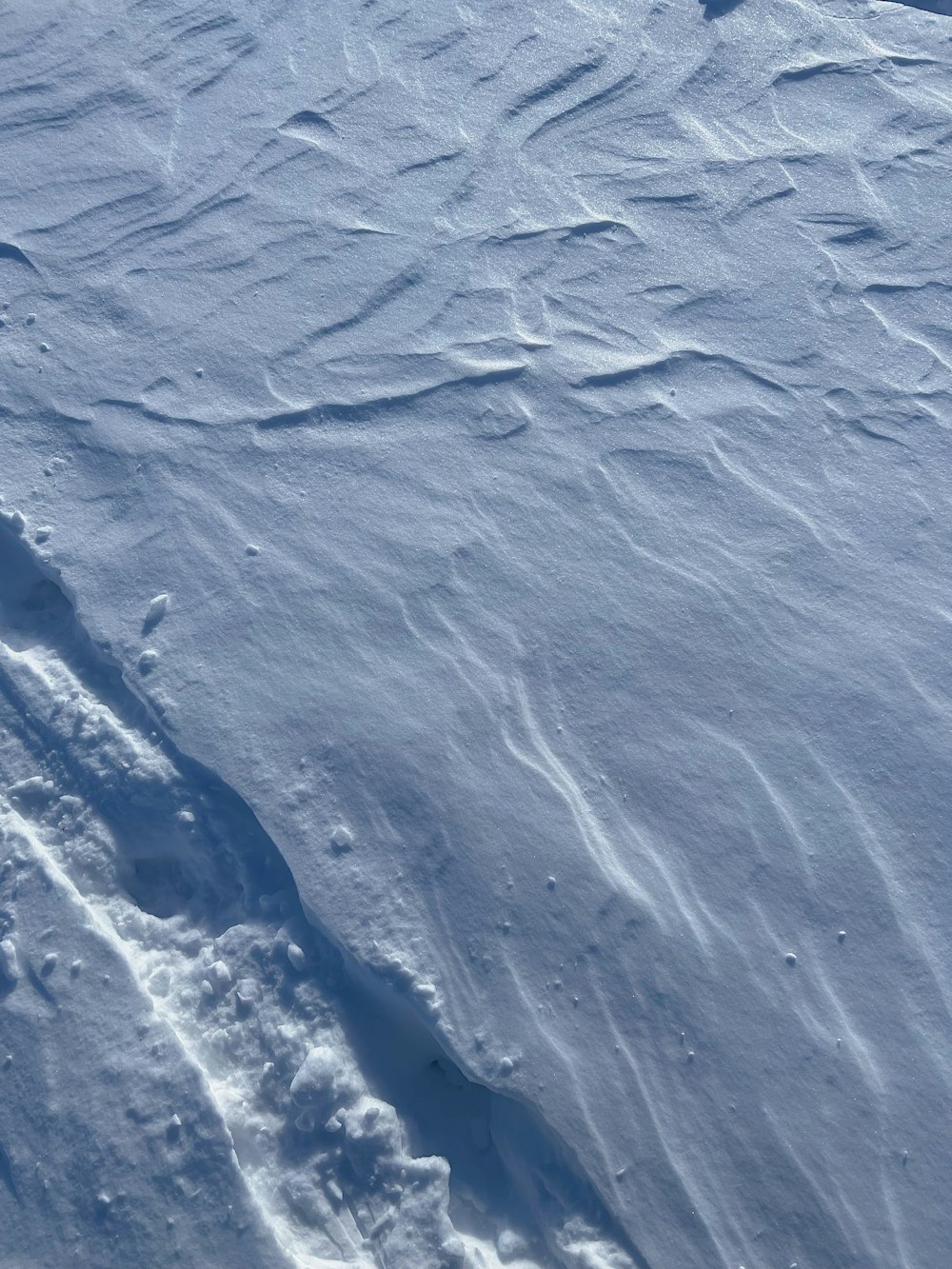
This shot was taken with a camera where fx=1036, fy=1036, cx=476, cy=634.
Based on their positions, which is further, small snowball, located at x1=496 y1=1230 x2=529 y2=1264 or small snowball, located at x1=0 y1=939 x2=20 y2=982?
small snowball, located at x1=0 y1=939 x2=20 y2=982

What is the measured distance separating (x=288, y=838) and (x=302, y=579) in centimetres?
68

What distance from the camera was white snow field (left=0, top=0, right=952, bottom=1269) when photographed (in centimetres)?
190

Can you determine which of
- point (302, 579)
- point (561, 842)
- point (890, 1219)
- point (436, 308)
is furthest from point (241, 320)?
point (890, 1219)

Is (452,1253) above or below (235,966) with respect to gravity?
below

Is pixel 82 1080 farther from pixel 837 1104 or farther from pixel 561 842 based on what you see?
pixel 837 1104

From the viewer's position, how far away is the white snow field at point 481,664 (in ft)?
6.25

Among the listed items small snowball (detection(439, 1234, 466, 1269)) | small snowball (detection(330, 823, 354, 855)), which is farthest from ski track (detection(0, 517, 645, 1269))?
small snowball (detection(330, 823, 354, 855))

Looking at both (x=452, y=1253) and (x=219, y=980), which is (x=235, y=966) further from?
(x=452, y=1253)

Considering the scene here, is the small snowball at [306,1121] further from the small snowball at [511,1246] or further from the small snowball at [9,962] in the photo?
the small snowball at [9,962]

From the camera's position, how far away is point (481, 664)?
238cm

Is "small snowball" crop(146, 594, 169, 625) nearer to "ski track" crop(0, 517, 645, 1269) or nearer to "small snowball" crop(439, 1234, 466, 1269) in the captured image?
"ski track" crop(0, 517, 645, 1269)

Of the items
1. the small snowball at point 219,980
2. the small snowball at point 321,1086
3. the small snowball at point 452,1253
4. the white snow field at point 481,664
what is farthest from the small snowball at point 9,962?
the small snowball at point 452,1253

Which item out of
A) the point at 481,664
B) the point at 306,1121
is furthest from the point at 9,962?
the point at 481,664

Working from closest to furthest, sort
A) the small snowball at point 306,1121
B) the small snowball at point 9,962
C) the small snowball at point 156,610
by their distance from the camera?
1. the small snowball at point 306,1121
2. the small snowball at point 9,962
3. the small snowball at point 156,610
